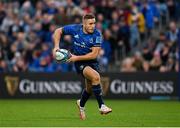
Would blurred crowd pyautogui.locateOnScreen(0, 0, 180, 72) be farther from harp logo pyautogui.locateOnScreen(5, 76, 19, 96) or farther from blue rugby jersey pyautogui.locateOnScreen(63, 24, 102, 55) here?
blue rugby jersey pyautogui.locateOnScreen(63, 24, 102, 55)

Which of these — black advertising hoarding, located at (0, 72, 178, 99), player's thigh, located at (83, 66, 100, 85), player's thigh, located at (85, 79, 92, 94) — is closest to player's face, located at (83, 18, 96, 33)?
player's thigh, located at (83, 66, 100, 85)

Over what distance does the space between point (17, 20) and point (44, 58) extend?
2.37 metres

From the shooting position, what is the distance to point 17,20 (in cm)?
2545

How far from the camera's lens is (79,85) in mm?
22953

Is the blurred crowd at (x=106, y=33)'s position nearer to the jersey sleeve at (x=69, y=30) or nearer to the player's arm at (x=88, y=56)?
the jersey sleeve at (x=69, y=30)

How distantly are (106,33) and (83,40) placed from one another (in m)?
10.8

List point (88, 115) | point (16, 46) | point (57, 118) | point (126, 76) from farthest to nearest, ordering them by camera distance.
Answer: point (16, 46), point (126, 76), point (88, 115), point (57, 118)

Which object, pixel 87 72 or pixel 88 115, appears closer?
pixel 87 72

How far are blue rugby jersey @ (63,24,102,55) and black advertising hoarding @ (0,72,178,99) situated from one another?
8.88m

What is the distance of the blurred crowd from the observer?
2386 cm

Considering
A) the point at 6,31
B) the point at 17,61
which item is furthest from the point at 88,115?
the point at 6,31

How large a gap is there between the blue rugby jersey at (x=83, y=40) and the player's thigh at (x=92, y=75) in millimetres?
376

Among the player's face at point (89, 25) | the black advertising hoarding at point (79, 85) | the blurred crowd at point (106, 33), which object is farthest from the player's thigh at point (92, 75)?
the blurred crowd at point (106, 33)

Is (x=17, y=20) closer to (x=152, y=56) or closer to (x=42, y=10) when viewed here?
(x=42, y=10)
